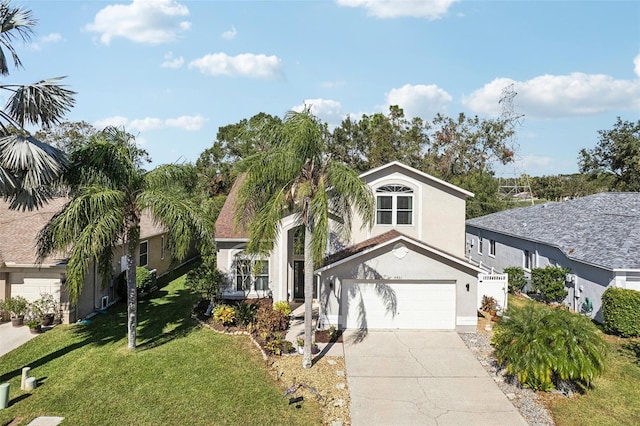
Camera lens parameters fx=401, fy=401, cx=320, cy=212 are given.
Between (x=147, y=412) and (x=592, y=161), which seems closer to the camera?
(x=147, y=412)

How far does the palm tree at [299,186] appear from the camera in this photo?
422 inches

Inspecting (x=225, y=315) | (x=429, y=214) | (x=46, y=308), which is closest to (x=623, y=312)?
(x=429, y=214)

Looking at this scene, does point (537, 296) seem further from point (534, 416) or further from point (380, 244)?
point (534, 416)

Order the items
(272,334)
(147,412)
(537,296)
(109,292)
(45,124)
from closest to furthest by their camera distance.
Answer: (147,412)
(45,124)
(272,334)
(109,292)
(537,296)

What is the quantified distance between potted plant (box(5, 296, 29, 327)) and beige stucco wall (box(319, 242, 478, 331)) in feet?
35.1

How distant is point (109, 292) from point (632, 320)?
68.0 feet

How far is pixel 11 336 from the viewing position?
1363 cm

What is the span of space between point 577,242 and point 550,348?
1099 cm

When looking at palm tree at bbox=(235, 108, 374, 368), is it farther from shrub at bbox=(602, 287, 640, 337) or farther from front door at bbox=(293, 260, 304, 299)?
shrub at bbox=(602, 287, 640, 337)

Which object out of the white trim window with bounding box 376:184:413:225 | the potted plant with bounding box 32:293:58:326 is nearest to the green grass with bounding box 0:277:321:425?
the potted plant with bounding box 32:293:58:326

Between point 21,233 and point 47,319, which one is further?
point 21,233

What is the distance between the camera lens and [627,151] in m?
42.5

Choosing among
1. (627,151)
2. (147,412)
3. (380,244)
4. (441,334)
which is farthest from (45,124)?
(627,151)

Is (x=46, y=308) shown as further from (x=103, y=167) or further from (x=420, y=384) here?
(x=420, y=384)
